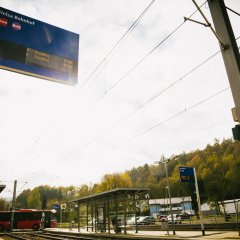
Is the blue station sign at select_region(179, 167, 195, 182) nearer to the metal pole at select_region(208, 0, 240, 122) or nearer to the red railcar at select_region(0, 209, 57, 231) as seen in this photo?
the metal pole at select_region(208, 0, 240, 122)

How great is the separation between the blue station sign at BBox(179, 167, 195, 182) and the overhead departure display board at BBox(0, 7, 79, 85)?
36.0 feet

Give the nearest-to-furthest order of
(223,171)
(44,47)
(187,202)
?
(44,47) < (223,171) < (187,202)

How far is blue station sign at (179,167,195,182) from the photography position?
16602mm

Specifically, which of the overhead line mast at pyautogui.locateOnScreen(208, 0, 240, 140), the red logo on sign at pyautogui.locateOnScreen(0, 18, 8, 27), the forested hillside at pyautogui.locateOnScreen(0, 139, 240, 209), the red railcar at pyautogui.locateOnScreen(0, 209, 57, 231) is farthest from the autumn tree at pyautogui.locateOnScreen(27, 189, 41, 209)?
the overhead line mast at pyautogui.locateOnScreen(208, 0, 240, 140)

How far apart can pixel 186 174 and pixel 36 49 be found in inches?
499

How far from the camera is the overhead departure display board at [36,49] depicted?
23.3 feet

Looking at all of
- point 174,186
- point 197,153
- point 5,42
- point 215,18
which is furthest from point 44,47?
point 197,153

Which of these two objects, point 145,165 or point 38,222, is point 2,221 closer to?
point 38,222

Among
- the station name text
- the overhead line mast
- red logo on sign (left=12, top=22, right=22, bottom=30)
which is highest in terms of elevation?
the station name text

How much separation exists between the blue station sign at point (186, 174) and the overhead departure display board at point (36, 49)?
10974 mm

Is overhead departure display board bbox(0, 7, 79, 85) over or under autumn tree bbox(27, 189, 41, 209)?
under

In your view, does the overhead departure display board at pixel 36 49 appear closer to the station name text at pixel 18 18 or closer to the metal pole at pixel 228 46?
the station name text at pixel 18 18

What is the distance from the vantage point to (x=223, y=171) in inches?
2514

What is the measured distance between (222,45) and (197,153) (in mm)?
87407
